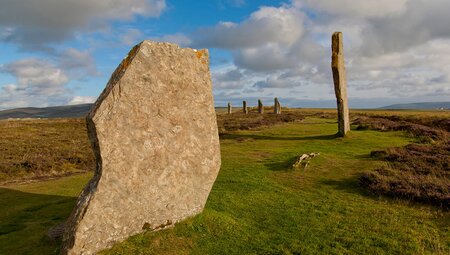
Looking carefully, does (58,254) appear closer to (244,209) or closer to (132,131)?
(132,131)

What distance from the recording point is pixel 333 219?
12.4m

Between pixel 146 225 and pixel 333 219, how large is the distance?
247 inches

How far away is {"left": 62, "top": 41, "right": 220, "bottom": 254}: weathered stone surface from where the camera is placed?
962 cm

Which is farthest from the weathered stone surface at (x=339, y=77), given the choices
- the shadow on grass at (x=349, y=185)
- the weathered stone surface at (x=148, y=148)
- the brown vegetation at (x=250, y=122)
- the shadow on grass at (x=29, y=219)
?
the shadow on grass at (x=29, y=219)

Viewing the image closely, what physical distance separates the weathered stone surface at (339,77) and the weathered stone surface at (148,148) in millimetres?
19363

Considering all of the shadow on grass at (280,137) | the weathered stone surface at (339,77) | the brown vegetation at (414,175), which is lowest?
the brown vegetation at (414,175)

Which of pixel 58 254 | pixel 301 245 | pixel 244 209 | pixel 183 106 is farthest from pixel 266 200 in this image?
pixel 58 254

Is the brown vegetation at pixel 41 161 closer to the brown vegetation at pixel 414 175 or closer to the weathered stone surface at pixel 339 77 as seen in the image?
the brown vegetation at pixel 414 175

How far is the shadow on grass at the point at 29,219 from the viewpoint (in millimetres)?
10539

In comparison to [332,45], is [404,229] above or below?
below

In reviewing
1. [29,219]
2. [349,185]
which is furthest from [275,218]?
[29,219]

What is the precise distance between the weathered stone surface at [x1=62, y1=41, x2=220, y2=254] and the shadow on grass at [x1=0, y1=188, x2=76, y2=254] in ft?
5.93

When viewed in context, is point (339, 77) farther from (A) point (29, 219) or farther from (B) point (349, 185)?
(A) point (29, 219)

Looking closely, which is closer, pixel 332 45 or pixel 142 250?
pixel 142 250
